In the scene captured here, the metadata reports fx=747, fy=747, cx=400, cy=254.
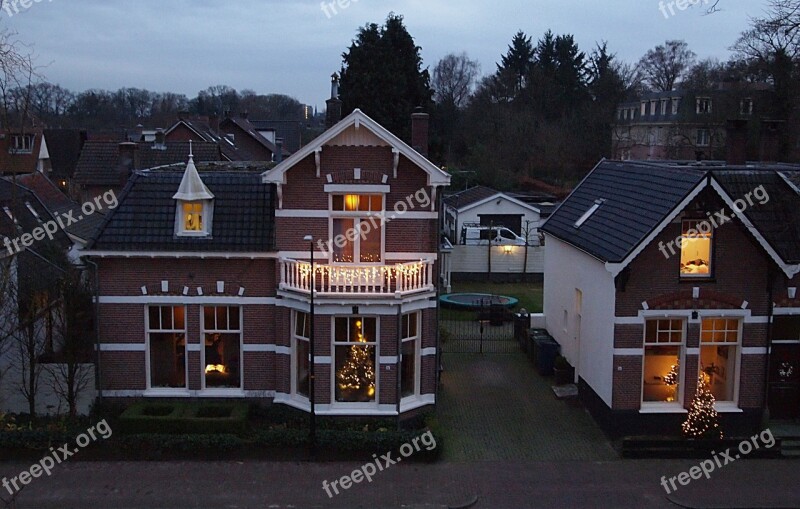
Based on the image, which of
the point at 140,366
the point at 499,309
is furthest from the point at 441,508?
the point at 499,309

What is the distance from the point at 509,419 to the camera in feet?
66.0

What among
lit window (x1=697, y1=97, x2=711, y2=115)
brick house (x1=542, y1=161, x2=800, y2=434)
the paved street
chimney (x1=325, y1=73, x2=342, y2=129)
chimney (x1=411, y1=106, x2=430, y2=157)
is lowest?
the paved street

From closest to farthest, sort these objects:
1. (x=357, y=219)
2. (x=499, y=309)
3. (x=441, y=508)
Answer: (x=441, y=508) → (x=357, y=219) → (x=499, y=309)

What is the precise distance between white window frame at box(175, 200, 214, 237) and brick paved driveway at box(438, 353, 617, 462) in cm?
799

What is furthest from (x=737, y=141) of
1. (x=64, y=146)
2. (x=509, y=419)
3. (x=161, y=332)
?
(x=64, y=146)

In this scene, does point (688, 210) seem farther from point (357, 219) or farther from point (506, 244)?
point (506, 244)

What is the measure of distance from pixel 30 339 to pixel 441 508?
10490 millimetres

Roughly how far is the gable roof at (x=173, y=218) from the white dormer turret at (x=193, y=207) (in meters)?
0.16

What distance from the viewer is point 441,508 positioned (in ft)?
49.9

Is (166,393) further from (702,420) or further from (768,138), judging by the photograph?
(768,138)

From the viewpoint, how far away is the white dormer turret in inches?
743

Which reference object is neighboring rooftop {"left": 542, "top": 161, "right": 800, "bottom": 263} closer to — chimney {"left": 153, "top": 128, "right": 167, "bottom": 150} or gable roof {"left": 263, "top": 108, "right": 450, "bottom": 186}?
gable roof {"left": 263, "top": 108, "right": 450, "bottom": 186}

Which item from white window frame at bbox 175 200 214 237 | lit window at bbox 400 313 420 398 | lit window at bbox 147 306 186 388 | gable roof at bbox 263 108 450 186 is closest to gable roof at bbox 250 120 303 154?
white window frame at bbox 175 200 214 237

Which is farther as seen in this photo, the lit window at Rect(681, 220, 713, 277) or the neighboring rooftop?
the lit window at Rect(681, 220, 713, 277)
